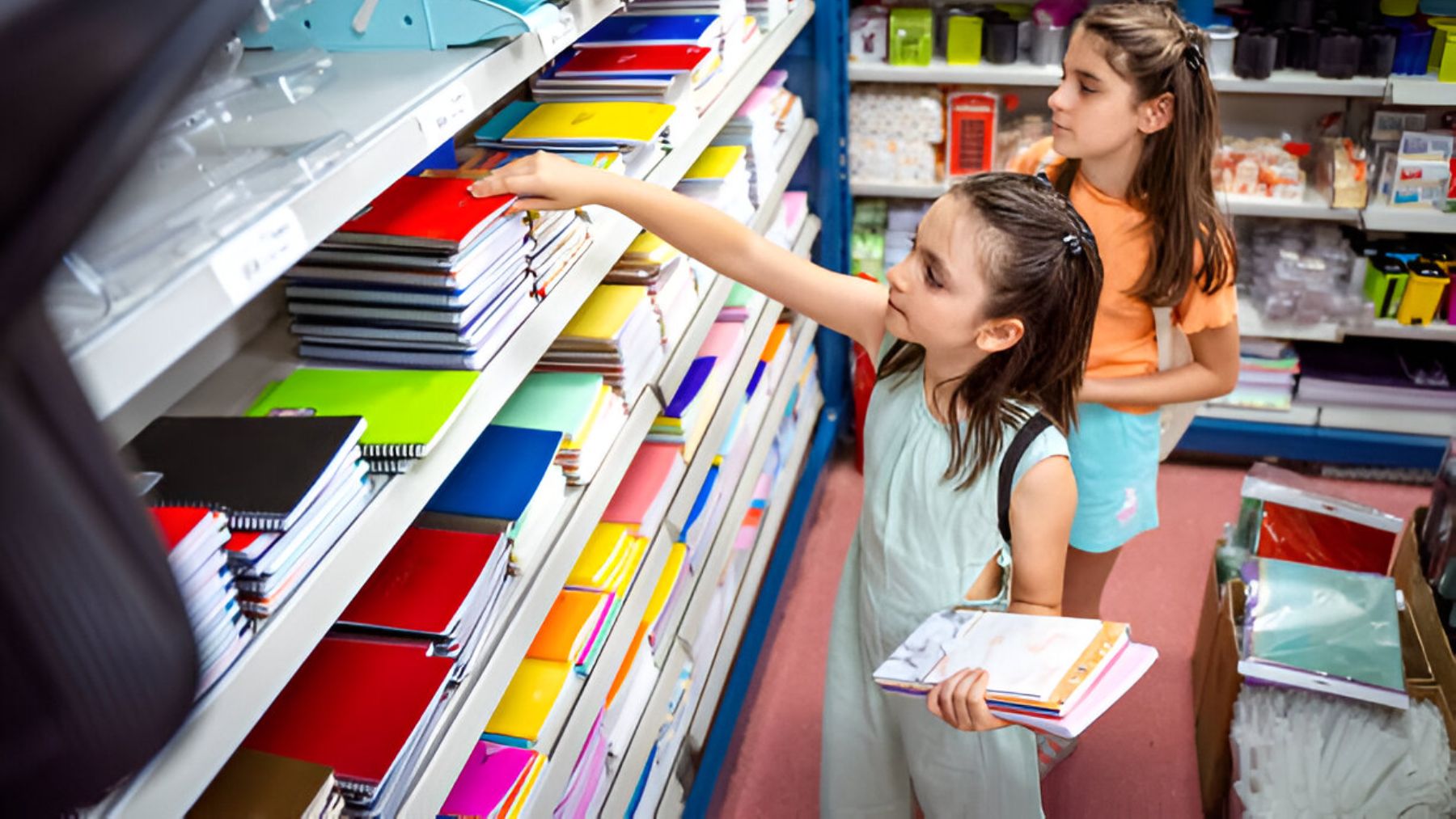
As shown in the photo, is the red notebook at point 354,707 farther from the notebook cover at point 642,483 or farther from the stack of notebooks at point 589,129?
the stack of notebooks at point 589,129

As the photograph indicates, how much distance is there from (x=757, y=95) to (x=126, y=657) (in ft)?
8.64

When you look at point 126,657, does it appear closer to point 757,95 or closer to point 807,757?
point 807,757

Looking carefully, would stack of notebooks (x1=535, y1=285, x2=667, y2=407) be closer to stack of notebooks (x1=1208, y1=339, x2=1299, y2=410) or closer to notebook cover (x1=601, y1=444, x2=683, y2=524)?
notebook cover (x1=601, y1=444, x2=683, y2=524)

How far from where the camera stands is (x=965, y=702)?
155 cm

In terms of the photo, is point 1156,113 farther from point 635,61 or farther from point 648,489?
point 648,489

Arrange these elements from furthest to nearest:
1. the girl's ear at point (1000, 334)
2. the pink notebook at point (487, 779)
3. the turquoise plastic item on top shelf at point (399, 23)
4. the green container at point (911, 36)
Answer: the green container at point (911, 36)
the girl's ear at point (1000, 334)
the pink notebook at point (487, 779)
the turquoise plastic item on top shelf at point (399, 23)

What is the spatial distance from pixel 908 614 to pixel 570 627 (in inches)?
21.5

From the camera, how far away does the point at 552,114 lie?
1.91 m

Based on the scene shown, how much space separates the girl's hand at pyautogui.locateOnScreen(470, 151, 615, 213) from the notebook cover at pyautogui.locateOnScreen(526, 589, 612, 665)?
2.00ft

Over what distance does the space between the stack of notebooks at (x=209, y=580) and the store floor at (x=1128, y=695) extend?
186 centimetres

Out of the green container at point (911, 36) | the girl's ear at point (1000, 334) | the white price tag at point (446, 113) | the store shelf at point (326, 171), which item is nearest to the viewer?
the store shelf at point (326, 171)

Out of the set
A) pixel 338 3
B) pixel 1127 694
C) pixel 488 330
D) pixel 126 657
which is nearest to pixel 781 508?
pixel 1127 694

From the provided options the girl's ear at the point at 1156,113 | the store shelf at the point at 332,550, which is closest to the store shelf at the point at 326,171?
the store shelf at the point at 332,550

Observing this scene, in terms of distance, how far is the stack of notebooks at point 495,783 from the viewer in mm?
1509
